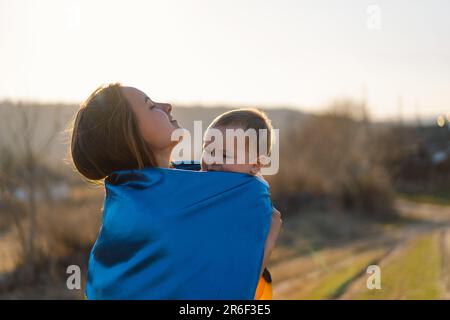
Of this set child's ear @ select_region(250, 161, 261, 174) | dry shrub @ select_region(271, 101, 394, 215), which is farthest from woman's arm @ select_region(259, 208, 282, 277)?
dry shrub @ select_region(271, 101, 394, 215)

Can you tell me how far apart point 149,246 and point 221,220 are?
0.33 m

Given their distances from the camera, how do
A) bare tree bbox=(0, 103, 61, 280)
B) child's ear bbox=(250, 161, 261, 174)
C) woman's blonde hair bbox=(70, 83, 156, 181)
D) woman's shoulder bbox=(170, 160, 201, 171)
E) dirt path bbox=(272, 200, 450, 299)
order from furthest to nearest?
bare tree bbox=(0, 103, 61, 280) < dirt path bbox=(272, 200, 450, 299) < woman's shoulder bbox=(170, 160, 201, 171) < child's ear bbox=(250, 161, 261, 174) < woman's blonde hair bbox=(70, 83, 156, 181)

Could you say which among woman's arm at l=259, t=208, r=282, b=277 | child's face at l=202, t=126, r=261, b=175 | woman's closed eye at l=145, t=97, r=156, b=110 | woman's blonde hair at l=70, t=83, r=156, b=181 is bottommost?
woman's arm at l=259, t=208, r=282, b=277

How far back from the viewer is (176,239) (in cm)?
237

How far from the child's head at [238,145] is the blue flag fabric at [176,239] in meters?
0.26

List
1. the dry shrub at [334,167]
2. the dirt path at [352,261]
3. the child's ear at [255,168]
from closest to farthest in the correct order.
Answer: the child's ear at [255,168] → the dirt path at [352,261] → the dry shrub at [334,167]

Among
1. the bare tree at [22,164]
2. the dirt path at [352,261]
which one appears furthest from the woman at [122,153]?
the bare tree at [22,164]

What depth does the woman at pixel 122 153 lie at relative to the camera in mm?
2398

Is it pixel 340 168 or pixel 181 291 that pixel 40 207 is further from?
pixel 340 168

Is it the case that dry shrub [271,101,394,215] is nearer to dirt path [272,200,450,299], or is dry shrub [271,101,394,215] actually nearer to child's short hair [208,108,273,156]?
dirt path [272,200,450,299]

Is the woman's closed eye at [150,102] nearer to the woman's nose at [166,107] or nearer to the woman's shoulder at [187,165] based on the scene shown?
the woman's nose at [166,107]

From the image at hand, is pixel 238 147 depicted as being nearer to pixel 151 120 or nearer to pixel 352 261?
pixel 151 120

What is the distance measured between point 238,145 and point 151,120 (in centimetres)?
45

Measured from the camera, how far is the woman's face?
2600 mm
